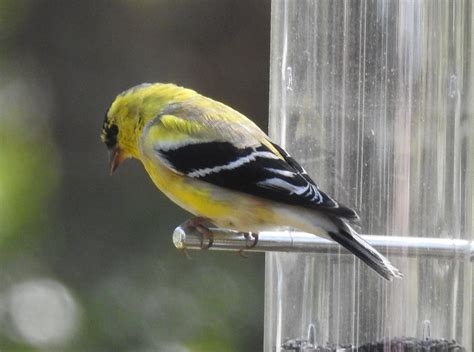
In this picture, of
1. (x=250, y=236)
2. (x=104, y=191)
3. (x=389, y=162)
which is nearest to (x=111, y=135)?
(x=250, y=236)

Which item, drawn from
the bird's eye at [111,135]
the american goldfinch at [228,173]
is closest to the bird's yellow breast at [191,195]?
the american goldfinch at [228,173]

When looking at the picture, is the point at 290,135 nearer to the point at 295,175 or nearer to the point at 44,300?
the point at 295,175

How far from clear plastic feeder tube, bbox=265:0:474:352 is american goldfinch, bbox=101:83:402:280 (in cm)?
9

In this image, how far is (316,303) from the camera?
3.04 metres

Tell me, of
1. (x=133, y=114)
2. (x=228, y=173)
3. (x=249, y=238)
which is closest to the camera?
(x=249, y=238)

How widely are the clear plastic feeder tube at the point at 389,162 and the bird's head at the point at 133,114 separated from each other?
2.77ft

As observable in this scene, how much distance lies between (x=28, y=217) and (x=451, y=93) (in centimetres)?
249

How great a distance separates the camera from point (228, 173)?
11.2 feet

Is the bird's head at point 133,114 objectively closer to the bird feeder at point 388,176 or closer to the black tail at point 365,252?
the bird feeder at point 388,176

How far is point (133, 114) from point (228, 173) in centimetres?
65

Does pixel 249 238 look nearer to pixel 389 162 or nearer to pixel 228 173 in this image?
pixel 228 173

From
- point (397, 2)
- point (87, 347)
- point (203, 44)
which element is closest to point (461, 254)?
point (397, 2)

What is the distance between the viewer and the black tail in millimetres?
2842

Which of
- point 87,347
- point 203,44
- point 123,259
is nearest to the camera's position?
point 87,347
